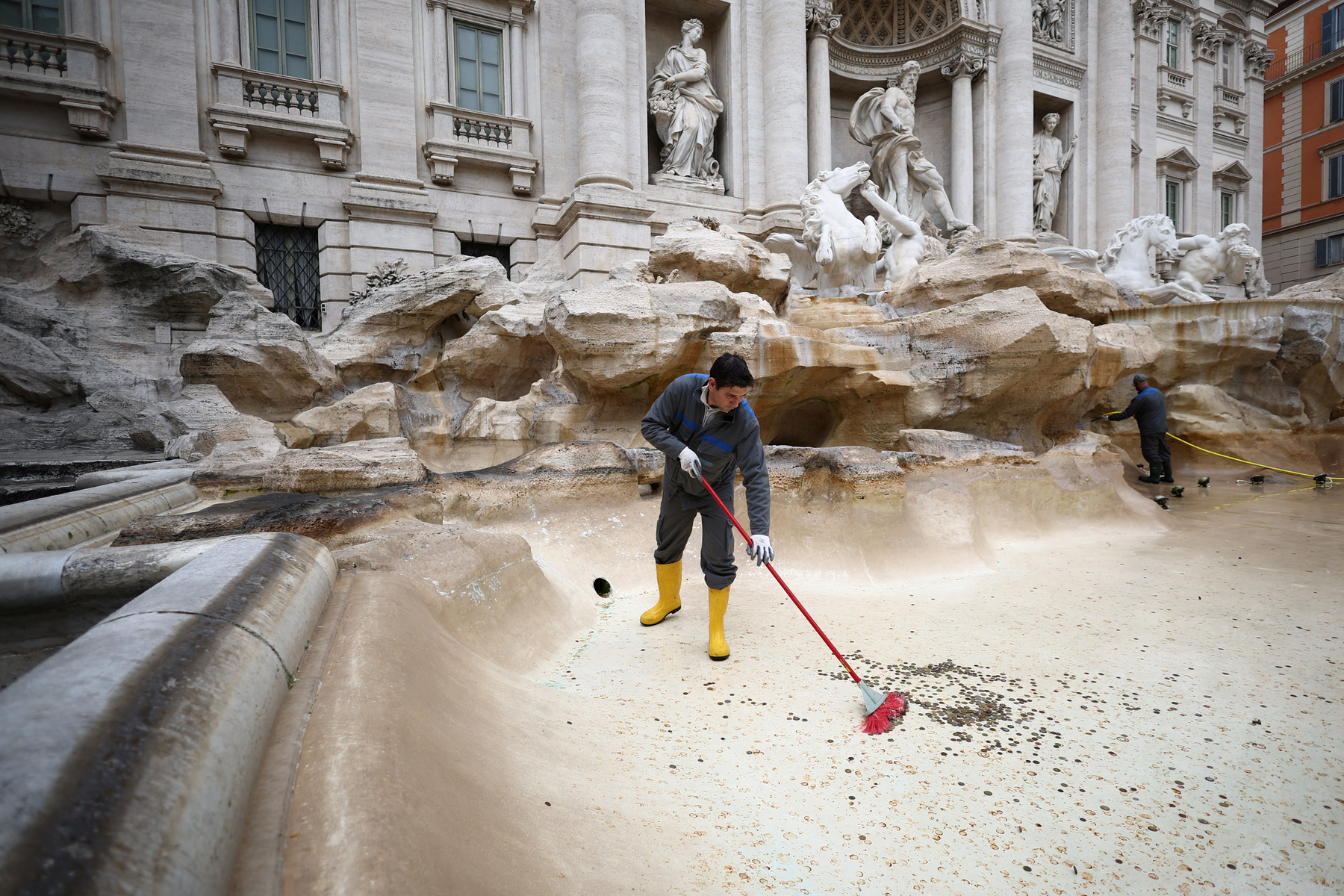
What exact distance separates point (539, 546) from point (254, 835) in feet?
9.32

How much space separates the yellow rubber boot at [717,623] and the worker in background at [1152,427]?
284 inches

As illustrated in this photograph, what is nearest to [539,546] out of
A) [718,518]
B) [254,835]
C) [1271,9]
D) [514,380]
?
[718,518]

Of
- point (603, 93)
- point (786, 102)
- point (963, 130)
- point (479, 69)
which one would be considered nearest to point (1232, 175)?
point (963, 130)

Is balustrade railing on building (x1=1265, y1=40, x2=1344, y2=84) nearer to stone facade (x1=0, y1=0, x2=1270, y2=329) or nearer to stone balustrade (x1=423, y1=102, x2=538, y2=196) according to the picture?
stone facade (x1=0, y1=0, x2=1270, y2=329)

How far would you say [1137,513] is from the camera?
17.9 ft

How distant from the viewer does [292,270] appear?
404 inches

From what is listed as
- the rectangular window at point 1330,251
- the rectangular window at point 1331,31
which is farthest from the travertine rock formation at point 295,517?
the rectangular window at point 1331,31

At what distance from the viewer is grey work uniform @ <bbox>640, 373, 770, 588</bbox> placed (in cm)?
300

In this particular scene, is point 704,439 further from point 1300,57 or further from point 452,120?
point 1300,57

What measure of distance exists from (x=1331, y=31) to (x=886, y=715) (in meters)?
33.4

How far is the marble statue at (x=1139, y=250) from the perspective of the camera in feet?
34.7

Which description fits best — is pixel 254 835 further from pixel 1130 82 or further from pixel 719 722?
pixel 1130 82

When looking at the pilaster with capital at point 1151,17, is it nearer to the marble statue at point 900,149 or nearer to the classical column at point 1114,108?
the classical column at point 1114,108

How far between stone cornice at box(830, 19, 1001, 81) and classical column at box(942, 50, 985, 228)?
0.73 feet
